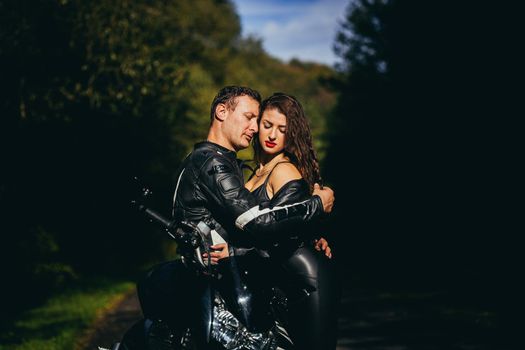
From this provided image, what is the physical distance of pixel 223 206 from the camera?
3393 mm

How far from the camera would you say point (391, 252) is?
56.5ft

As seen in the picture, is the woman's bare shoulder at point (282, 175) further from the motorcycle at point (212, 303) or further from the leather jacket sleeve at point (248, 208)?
the motorcycle at point (212, 303)

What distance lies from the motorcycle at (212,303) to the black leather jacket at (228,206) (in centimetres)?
12

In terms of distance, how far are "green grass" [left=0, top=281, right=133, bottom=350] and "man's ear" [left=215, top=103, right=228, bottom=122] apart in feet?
15.5

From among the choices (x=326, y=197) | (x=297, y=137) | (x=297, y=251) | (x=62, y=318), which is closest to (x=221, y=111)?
(x=297, y=137)

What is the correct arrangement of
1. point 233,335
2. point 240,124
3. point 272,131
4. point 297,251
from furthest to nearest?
point 272,131 → point 240,124 → point 297,251 → point 233,335

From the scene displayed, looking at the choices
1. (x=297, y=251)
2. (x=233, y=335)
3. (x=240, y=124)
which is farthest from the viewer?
(x=240, y=124)

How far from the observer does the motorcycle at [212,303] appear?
10.8ft

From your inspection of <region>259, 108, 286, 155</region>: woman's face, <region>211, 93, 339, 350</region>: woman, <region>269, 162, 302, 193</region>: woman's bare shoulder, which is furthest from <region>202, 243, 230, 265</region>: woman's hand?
<region>259, 108, 286, 155</region>: woman's face

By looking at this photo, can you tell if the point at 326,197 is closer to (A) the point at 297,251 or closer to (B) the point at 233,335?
(A) the point at 297,251

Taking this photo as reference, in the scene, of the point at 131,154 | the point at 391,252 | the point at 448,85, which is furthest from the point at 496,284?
the point at 131,154

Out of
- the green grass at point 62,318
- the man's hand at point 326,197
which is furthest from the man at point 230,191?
the green grass at point 62,318

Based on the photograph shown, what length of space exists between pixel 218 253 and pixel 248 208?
0.33 m

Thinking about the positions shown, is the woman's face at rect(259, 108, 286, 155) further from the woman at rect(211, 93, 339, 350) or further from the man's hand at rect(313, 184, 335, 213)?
the man's hand at rect(313, 184, 335, 213)
